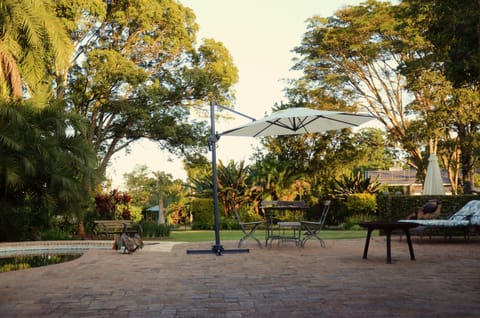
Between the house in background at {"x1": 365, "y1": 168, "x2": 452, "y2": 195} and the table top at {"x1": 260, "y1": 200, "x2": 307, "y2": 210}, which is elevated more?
the house in background at {"x1": 365, "y1": 168, "x2": 452, "y2": 195}

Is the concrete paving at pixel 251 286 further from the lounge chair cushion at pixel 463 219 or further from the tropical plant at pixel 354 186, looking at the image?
the tropical plant at pixel 354 186

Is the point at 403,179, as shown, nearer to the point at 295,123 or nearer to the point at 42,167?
the point at 295,123

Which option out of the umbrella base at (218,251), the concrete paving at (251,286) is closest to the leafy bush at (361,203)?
the concrete paving at (251,286)

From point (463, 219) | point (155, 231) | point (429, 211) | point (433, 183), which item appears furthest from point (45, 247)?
point (433, 183)

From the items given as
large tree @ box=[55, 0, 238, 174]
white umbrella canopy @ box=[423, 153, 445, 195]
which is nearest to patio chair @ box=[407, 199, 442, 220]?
white umbrella canopy @ box=[423, 153, 445, 195]

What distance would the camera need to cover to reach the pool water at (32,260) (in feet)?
32.0

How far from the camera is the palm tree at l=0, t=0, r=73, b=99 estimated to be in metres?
14.1

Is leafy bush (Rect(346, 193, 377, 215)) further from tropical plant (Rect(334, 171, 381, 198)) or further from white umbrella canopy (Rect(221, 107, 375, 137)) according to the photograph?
white umbrella canopy (Rect(221, 107, 375, 137))

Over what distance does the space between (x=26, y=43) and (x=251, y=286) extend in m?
12.3

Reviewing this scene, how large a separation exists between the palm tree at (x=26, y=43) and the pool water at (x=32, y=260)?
14.4 feet

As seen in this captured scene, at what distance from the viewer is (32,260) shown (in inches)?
419

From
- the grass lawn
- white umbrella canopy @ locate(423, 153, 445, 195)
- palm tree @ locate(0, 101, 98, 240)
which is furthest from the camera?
the grass lawn

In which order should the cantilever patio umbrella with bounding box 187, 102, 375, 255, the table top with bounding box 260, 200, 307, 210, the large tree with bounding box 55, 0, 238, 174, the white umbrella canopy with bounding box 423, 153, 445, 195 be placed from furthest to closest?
the large tree with bounding box 55, 0, 238, 174 < the white umbrella canopy with bounding box 423, 153, 445, 195 < the table top with bounding box 260, 200, 307, 210 < the cantilever patio umbrella with bounding box 187, 102, 375, 255

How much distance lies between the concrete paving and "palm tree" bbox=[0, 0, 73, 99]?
741cm
